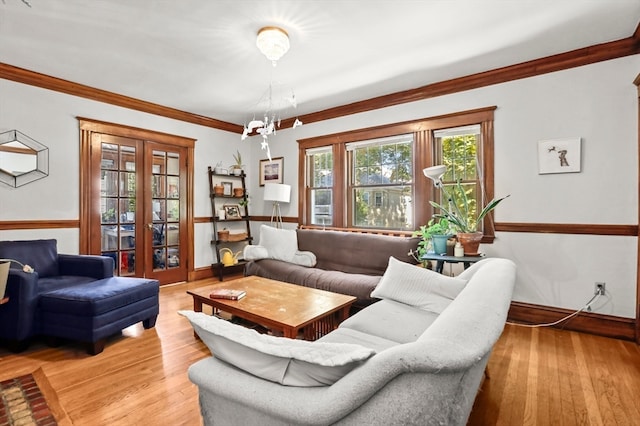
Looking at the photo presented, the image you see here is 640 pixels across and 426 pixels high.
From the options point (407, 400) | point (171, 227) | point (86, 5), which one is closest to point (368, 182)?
point (171, 227)

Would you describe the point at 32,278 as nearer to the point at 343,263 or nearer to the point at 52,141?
the point at 52,141

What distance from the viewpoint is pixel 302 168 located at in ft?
16.0

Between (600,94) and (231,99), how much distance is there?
3840 mm

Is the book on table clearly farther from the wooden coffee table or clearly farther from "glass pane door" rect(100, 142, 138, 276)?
"glass pane door" rect(100, 142, 138, 276)

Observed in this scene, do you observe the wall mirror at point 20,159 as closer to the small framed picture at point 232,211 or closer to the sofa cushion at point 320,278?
the small framed picture at point 232,211

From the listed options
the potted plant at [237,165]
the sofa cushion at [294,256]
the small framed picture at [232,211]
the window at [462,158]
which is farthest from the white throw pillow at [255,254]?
the window at [462,158]

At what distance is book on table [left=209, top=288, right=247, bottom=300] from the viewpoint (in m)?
2.52

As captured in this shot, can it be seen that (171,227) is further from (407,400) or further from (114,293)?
(407,400)

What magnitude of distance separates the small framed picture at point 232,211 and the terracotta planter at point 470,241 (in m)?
3.60

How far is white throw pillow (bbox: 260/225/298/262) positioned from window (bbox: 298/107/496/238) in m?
0.70

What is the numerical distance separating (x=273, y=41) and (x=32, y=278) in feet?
8.54

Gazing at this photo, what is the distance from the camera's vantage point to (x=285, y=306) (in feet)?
7.67

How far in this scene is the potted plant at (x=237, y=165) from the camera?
527cm

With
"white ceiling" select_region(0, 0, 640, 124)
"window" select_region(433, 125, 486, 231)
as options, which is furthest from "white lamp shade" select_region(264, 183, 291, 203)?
"window" select_region(433, 125, 486, 231)
